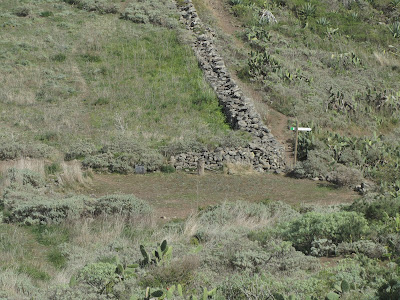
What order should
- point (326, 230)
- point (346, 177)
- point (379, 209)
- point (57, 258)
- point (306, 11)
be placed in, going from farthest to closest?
point (306, 11), point (346, 177), point (379, 209), point (57, 258), point (326, 230)

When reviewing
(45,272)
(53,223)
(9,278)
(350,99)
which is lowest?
(350,99)

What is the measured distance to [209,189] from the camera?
1569cm

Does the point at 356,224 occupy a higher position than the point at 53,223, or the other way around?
the point at 356,224

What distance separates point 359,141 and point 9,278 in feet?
47.3

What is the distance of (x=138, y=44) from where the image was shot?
26719 millimetres

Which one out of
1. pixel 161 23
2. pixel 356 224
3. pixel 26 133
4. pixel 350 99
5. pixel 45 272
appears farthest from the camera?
pixel 161 23

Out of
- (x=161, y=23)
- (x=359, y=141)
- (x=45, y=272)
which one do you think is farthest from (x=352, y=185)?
(x=161, y=23)

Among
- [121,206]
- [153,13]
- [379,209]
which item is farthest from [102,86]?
[379,209]

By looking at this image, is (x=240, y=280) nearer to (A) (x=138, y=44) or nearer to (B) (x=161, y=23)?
(A) (x=138, y=44)

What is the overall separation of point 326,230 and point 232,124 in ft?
37.4

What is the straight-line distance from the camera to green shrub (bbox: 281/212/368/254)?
9.38 meters

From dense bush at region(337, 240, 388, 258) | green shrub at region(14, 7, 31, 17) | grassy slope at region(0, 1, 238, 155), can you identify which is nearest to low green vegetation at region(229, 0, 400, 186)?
grassy slope at region(0, 1, 238, 155)

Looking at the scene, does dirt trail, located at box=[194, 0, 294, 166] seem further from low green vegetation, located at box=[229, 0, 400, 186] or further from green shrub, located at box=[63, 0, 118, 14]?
green shrub, located at box=[63, 0, 118, 14]

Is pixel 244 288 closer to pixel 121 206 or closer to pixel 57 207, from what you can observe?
pixel 121 206
